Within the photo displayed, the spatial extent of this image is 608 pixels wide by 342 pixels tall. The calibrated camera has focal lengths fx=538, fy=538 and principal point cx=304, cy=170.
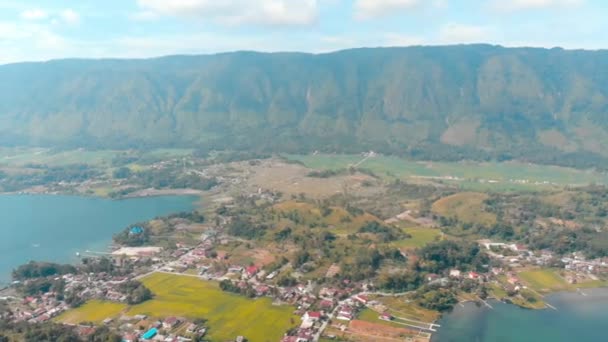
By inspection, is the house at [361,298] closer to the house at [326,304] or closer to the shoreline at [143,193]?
the house at [326,304]

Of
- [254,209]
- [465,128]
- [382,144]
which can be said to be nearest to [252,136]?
[382,144]

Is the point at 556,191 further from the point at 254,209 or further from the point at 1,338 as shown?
the point at 1,338

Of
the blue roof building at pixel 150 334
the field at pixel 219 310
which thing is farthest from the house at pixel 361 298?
the blue roof building at pixel 150 334

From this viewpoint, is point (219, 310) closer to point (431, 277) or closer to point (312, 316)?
point (312, 316)

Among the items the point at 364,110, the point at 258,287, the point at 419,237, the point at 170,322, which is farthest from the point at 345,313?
the point at 364,110

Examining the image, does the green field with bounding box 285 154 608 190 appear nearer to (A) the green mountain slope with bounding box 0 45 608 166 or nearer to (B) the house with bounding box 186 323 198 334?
(A) the green mountain slope with bounding box 0 45 608 166

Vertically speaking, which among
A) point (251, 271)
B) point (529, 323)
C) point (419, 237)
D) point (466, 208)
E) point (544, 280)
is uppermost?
point (466, 208)
